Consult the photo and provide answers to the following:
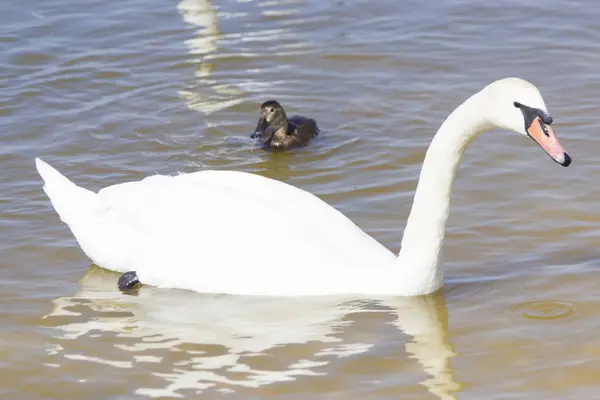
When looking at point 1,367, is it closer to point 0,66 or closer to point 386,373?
point 386,373

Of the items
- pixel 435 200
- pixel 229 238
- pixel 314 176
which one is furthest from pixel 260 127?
pixel 435 200

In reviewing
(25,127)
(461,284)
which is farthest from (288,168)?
(461,284)

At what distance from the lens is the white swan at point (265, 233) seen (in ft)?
24.5

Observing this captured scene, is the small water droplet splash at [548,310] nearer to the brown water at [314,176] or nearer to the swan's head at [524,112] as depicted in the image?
the brown water at [314,176]

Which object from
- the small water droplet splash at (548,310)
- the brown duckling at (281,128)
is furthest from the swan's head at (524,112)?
the brown duckling at (281,128)

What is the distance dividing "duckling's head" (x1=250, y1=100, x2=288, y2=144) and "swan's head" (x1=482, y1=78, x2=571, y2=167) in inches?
164

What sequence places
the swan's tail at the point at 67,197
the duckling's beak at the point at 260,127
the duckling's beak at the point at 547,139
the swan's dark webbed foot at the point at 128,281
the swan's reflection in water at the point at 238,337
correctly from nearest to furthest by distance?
1. the duckling's beak at the point at 547,139
2. the swan's reflection in water at the point at 238,337
3. the swan's dark webbed foot at the point at 128,281
4. the swan's tail at the point at 67,197
5. the duckling's beak at the point at 260,127

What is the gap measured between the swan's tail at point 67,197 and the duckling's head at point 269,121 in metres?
2.55

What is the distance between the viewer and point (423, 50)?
13.2 m

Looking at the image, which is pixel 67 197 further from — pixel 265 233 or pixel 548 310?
pixel 548 310

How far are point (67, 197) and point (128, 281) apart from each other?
843 mm

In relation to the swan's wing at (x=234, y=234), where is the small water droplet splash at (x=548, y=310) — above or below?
below

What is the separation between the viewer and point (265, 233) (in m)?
7.89

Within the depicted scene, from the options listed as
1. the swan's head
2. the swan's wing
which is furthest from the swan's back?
the swan's head
